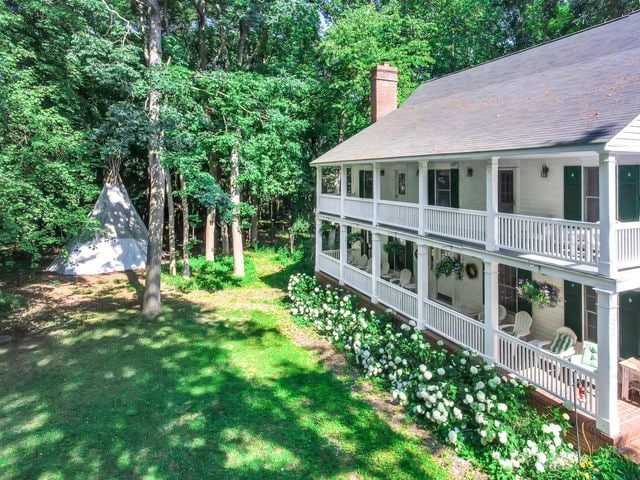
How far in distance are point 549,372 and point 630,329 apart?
9.17 ft

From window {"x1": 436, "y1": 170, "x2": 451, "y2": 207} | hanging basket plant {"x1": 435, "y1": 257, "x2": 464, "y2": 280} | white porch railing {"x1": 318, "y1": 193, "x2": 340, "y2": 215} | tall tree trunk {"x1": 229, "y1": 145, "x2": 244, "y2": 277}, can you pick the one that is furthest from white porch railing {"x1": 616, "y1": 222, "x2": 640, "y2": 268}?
tall tree trunk {"x1": 229, "y1": 145, "x2": 244, "y2": 277}

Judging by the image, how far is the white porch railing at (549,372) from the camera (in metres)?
7.41

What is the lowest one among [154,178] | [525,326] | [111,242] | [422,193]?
[525,326]

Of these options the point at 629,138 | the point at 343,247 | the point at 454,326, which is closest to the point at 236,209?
the point at 343,247

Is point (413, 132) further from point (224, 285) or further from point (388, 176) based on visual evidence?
point (224, 285)

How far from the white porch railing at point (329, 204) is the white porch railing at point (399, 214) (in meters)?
3.53

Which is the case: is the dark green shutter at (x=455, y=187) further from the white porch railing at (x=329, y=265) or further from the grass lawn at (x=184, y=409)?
the grass lawn at (x=184, y=409)

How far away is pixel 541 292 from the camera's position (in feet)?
31.7

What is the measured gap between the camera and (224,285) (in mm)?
21203

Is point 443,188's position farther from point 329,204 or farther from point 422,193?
point 329,204

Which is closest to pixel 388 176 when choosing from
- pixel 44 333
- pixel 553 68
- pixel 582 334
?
pixel 553 68

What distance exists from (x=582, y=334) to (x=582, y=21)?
25068 millimetres

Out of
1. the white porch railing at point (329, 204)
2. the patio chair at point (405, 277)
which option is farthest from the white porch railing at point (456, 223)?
the white porch railing at point (329, 204)

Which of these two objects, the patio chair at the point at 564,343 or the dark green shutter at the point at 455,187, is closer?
the patio chair at the point at 564,343
